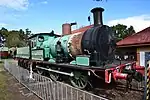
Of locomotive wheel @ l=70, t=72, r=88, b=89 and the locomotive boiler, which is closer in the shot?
the locomotive boiler

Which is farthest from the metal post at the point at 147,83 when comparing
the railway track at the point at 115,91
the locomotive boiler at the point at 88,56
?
the locomotive boiler at the point at 88,56

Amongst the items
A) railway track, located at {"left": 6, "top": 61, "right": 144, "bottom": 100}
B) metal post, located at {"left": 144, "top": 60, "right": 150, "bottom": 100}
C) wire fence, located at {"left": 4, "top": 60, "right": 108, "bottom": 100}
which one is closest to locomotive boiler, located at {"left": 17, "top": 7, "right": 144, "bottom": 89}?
metal post, located at {"left": 144, "top": 60, "right": 150, "bottom": 100}

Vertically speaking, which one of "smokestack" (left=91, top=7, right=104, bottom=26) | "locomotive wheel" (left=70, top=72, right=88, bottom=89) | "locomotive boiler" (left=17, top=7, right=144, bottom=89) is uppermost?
"smokestack" (left=91, top=7, right=104, bottom=26)

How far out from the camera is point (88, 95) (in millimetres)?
4910

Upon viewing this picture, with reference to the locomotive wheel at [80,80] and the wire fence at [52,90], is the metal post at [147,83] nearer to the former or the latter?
the locomotive wheel at [80,80]

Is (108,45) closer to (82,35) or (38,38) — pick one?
(82,35)

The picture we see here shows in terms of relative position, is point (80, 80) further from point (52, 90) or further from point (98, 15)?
point (98, 15)

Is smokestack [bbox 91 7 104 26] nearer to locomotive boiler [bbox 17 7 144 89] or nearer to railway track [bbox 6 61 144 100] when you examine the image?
locomotive boiler [bbox 17 7 144 89]

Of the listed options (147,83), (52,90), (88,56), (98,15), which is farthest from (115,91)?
(98,15)

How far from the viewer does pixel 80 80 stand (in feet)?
31.0

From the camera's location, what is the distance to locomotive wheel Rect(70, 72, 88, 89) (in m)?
9.03

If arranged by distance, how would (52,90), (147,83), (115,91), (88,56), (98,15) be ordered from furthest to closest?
(98,15) → (115,91) → (88,56) → (147,83) → (52,90)

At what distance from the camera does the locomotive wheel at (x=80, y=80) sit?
903cm

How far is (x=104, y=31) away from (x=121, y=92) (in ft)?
9.35
